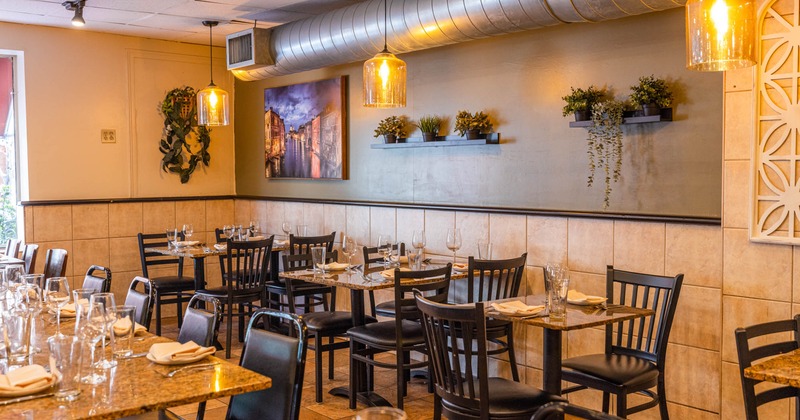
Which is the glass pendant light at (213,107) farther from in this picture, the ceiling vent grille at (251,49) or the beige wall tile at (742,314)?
the beige wall tile at (742,314)

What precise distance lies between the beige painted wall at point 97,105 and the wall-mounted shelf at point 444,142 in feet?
8.55

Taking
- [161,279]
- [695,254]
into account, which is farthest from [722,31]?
[161,279]

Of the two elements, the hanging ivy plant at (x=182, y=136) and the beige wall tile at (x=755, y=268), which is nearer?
the beige wall tile at (x=755, y=268)

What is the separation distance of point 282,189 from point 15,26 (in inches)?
111

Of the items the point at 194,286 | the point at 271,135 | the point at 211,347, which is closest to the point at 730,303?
the point at 211,347

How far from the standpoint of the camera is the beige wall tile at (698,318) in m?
4.35

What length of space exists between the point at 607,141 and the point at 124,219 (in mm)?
4968

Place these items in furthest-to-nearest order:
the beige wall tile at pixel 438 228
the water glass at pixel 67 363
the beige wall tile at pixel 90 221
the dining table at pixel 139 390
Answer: the beige wall tile at pixel 90 221 < the beige wall tile at pixel 438 228 < the water glass at pixel 67 363 < the dining table at pixel 139 390

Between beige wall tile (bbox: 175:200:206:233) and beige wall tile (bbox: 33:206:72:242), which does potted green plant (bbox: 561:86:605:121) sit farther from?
beige wall tile (bbox: 33:206:72:242)

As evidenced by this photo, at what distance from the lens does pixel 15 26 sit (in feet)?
23.2

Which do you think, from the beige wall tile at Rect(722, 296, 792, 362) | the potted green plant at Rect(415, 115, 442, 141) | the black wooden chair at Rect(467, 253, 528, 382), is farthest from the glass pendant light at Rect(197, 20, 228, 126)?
the beige wall tile at Rect(722, 296, 792, 362)

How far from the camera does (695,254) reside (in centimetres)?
444

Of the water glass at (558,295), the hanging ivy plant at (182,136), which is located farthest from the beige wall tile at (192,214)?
the water glass at (558,295)

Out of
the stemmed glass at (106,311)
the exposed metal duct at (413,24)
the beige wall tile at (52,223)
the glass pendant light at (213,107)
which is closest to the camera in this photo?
the stemmed glass at (106,311)
